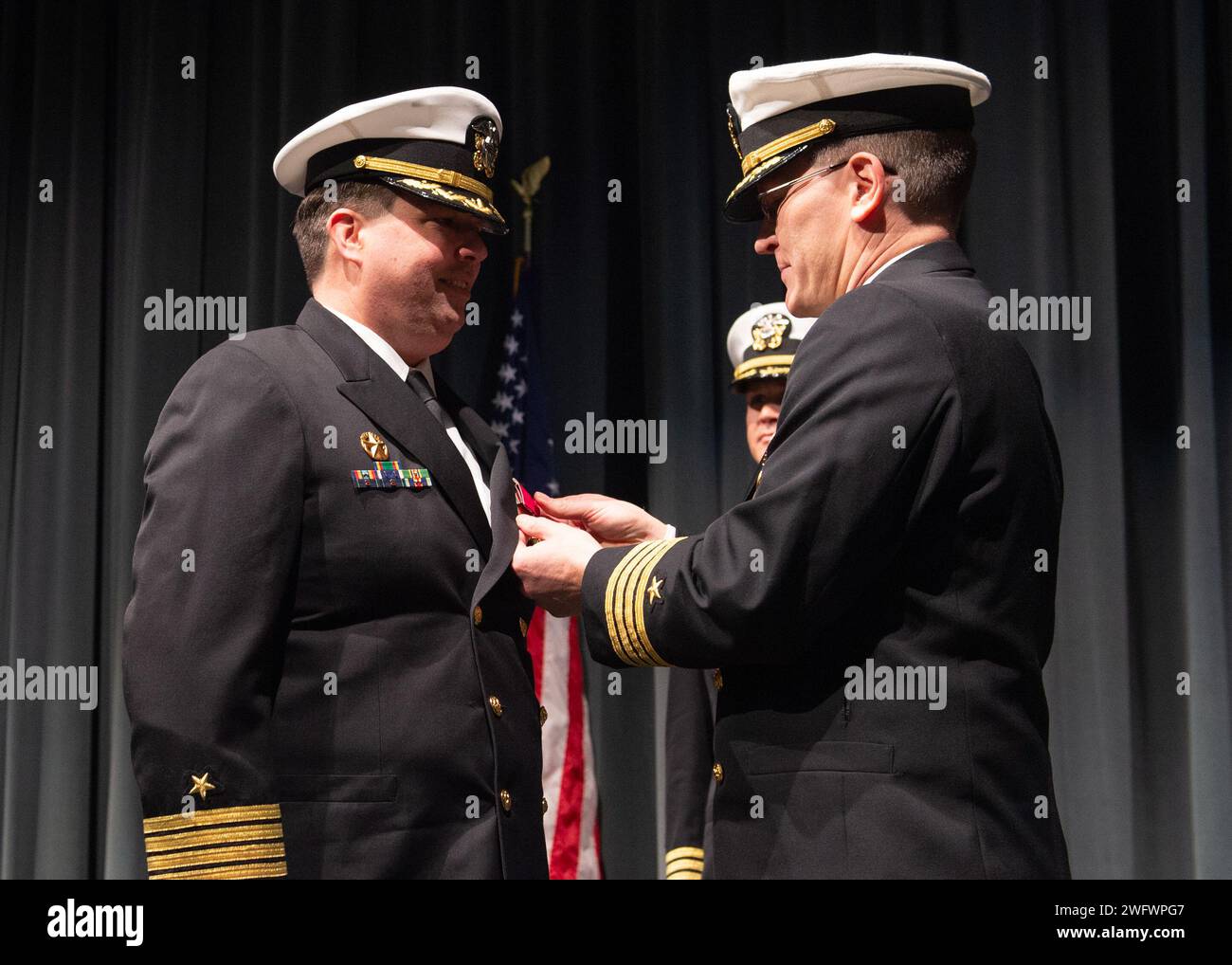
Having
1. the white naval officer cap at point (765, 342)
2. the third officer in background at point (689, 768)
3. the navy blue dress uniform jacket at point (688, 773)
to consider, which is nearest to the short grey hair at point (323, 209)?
the third officer in background at point (689, 768)

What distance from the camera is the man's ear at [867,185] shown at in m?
1.82

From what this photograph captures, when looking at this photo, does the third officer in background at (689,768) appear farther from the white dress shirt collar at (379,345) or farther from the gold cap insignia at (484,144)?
the white dress shirt collar at (379,345)

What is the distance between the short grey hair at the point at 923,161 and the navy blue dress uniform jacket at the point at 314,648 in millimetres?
732

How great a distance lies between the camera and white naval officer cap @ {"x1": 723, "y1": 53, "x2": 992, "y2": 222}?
6.03 ft

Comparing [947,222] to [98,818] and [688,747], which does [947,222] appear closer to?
[688,747]

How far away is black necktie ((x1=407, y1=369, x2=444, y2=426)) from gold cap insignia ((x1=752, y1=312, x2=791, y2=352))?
4.93ft

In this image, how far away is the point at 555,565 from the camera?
6.15 feet

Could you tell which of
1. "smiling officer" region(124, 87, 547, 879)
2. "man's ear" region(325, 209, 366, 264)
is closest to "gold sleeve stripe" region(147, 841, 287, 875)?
"smiling officer" region(124, 87, 547, 879)

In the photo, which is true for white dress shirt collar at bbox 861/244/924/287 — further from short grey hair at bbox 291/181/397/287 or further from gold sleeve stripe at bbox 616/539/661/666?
short grey hair at bbox 291/181/397/287

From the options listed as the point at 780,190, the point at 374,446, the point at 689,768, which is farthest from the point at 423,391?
the point at 689,768

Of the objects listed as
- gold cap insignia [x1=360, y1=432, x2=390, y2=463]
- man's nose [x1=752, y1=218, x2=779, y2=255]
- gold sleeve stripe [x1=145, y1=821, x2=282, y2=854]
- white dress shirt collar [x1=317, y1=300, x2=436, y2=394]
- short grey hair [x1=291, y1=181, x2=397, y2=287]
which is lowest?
gold sleeve stripe [x1=145, y1=821, x2=282, y2=854]

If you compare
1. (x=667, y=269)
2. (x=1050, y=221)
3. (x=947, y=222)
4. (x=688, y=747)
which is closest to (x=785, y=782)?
(x=947, y=222)

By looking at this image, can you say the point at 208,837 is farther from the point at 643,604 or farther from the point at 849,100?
the point at 849,100
